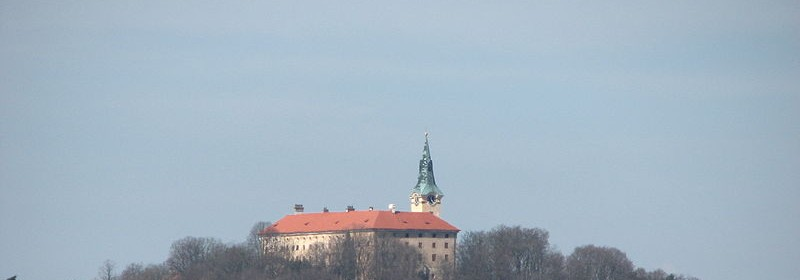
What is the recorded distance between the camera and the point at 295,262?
18162 centimetres

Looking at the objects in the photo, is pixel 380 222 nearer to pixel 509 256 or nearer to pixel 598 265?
pixel 509 256

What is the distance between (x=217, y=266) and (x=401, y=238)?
60.6 feet

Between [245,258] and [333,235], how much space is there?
1406cm

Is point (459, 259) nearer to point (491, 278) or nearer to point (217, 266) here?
point (491, 278)

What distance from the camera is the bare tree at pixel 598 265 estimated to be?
187250 millimetres

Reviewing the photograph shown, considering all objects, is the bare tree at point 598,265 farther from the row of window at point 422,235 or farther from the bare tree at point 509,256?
the row of window at point 422,235

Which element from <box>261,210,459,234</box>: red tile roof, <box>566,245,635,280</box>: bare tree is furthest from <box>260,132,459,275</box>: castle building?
<box>566,245,635,280</box>: bare tree

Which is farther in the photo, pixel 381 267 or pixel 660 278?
pixel 660 278

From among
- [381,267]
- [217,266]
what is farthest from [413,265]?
[217,266]

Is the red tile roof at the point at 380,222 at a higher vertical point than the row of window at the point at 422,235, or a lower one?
higher

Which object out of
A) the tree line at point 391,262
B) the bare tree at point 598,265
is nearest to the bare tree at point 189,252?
the tree line at point 391,262

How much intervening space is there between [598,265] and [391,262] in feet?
66.3

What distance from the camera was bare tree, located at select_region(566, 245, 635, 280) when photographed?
614 ft

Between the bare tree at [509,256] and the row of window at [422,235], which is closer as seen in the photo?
the bare tree at [509,256]
